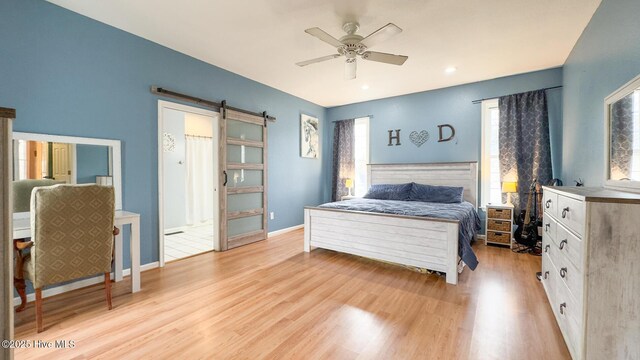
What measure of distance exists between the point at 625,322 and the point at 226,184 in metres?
3.86

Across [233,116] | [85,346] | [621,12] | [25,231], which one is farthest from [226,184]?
[621,12]

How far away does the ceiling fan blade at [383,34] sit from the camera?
220 cm

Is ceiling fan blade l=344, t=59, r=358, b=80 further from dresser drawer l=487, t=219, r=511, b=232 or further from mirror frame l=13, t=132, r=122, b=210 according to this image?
dresser drawer l=487, t=219, r=511, b=232

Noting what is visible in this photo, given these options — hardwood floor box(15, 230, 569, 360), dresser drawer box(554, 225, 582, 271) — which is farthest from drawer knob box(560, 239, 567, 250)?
hardwood floor box(15, 230, 569, 360)

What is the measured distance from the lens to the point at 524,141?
3939 millimetres

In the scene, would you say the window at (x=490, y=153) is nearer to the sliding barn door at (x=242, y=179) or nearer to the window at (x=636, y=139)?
the window at (x=636, y=139)

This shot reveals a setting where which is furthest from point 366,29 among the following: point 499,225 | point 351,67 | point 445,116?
point 499,225

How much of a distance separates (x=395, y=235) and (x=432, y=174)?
2.15m

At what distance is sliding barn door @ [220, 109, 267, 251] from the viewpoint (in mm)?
3770

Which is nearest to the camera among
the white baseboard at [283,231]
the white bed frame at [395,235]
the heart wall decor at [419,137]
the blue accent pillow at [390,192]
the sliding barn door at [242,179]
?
the white bed frame at [395,235]

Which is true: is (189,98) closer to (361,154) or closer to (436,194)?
(361,154)

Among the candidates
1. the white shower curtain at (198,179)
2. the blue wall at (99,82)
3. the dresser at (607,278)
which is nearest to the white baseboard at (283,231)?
the blue wall at (99,82)

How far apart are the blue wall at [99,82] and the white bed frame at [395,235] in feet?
6.76

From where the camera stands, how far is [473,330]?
1.85 meters
